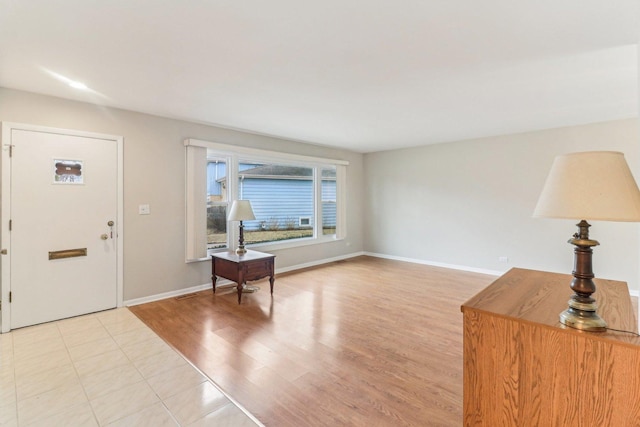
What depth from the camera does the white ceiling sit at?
1.81 m

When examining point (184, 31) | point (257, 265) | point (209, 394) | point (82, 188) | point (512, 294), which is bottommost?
point (209, 394)

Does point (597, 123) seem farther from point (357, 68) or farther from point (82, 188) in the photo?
point (82, 188)

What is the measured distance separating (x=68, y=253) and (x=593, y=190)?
435 centimetres

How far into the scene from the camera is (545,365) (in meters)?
1.22

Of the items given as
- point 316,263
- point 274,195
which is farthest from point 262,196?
point 316,263

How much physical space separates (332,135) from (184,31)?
328 cm

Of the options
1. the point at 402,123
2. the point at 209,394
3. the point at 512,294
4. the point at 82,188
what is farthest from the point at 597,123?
the point at 82,188

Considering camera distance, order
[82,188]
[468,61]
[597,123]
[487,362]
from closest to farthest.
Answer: [487,362], [468,61], [82,188], [597,123]

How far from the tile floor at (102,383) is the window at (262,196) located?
1.59m

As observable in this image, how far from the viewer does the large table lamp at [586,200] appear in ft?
3.60

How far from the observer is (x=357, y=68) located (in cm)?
257

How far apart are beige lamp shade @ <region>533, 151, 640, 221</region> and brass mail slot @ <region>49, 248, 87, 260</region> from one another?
164 inches

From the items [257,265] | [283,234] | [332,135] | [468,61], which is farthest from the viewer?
[283,234]

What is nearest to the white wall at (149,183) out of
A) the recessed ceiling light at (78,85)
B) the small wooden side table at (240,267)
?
the small wooden side table at (240,267)
